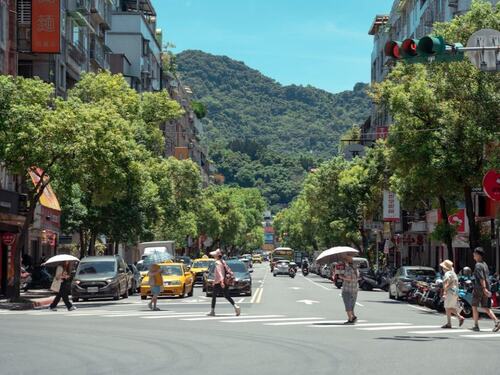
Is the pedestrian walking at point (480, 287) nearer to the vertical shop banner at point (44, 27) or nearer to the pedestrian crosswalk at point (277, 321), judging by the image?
the pedestrian crosswalk at point (277, 321)

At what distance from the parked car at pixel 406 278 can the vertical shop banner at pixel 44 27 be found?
2112 centimetres

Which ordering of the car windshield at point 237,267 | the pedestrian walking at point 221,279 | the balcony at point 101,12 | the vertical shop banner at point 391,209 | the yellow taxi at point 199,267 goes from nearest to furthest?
the pedestrian walking at point 221,279
the car windshield at point 237,267
the yellow taxi at point 199,267
the vertical shop banner at point 391,209
the balcony at point 101,12

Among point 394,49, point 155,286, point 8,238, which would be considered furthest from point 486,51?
point 8,238

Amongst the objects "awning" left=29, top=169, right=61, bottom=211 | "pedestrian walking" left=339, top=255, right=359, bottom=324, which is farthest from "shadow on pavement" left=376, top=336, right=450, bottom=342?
"awning" left=29, top=169, right=61, bottom=211

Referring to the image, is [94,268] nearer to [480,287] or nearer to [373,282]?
[480,287]

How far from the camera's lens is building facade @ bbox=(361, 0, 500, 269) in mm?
53153

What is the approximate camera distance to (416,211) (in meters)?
74.0

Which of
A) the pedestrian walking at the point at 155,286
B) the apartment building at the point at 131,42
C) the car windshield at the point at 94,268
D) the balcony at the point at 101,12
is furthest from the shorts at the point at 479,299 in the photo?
the apartment building at the point at 131,42

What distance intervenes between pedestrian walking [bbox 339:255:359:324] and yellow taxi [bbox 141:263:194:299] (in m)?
17.1

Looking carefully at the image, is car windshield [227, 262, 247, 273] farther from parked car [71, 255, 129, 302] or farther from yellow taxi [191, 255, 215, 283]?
yellow taxi [191, 255, 215, 283]

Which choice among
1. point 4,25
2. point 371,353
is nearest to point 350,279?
point 371,353

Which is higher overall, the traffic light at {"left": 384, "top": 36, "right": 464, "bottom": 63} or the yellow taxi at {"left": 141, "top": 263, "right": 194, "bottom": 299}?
the traffic light at {"left": 384, "top": 36, "right": 464, "bottom": 63}

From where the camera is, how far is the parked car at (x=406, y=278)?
41.7 metres

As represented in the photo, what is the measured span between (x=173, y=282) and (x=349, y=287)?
18084 mm
